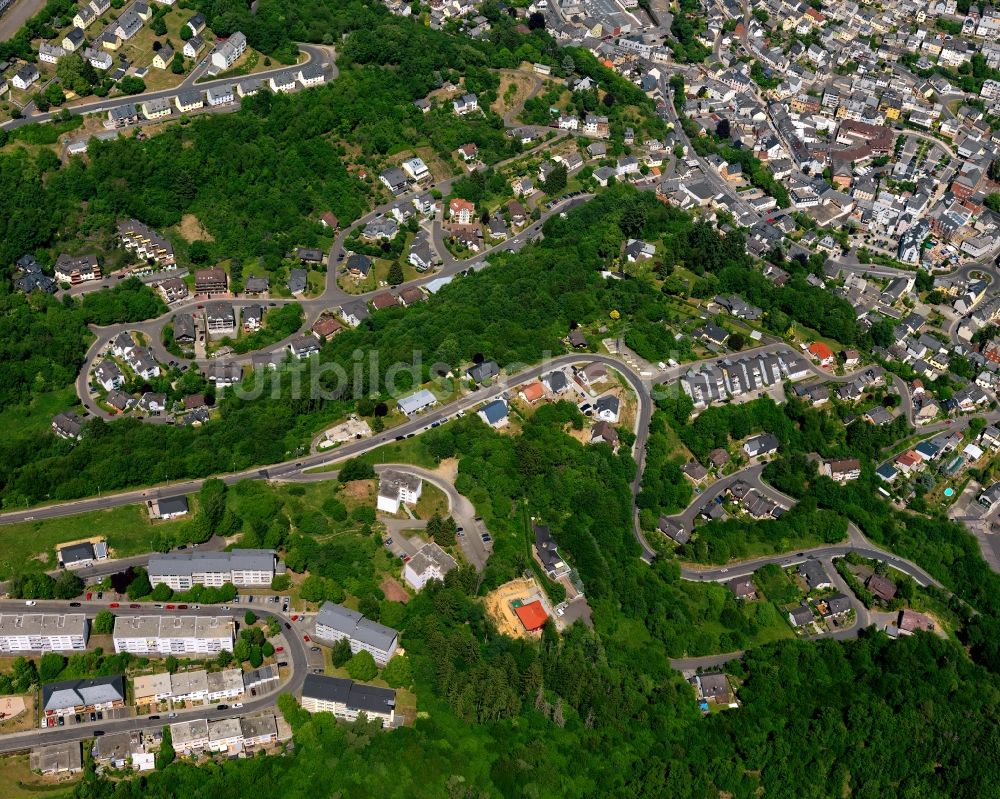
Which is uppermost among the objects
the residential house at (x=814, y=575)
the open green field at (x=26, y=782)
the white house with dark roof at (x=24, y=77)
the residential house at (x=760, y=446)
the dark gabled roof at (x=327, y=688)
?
the white house with dark roof at (x=24, y=77)

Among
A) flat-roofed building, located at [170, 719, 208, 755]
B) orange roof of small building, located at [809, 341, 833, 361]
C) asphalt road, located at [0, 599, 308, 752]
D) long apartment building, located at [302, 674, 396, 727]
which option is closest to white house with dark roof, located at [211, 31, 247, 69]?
asphalt road, located at [0, 599, 308, 752]

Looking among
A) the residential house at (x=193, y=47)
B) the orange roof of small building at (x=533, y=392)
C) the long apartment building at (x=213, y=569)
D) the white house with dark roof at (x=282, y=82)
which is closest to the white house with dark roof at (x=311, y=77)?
the white house with dark roof at (x=282, y=82)

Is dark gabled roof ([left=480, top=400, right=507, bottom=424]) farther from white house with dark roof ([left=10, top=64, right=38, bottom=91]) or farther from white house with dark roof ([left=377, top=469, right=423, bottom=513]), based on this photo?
white house with dark roof ([left=10, top=64, right=38, bottom=91])

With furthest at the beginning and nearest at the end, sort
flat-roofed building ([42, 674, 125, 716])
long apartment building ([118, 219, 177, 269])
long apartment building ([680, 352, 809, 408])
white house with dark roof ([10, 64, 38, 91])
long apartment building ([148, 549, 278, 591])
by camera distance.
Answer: white house with dark roof ([10, 64, 38, 91]) < long apartment building ([118, 219, 177, 269]) < long apartment building ([680, 352, 809, 408]) < long apartment building ([148, 549, 278, 591]) < flat-roofed building ([42, 674, 125, 716])

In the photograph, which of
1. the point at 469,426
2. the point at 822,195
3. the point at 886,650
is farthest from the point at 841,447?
the point at 822,195

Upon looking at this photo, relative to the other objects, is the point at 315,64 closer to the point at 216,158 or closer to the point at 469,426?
the point at 216,158

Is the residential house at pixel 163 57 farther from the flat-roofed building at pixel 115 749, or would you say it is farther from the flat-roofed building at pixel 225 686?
the flat-roofed building at pixel 115 749
